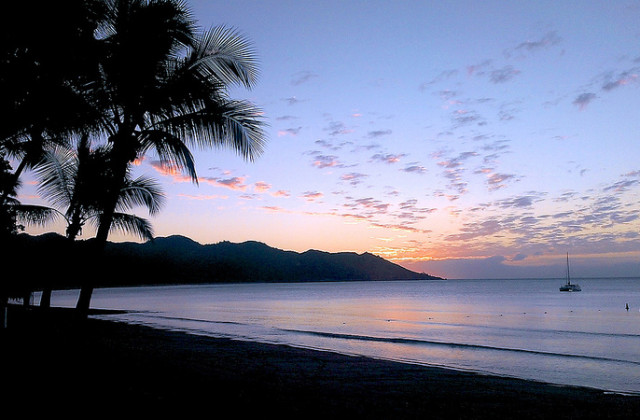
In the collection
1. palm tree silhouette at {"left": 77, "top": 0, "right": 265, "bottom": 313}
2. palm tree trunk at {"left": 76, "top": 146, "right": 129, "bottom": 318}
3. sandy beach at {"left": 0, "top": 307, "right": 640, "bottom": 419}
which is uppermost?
palm tree silhouette at {"left": 77, "top": 0, "right": 265, "bottom": 313}

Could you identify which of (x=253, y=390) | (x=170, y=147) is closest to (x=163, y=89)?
(x=170, y=147)

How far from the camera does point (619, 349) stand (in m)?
19.8

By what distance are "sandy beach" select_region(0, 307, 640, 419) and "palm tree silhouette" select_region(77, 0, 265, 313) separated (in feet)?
12.6

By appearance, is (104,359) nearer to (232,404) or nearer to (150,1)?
(232,404)

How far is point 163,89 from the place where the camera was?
10430mm

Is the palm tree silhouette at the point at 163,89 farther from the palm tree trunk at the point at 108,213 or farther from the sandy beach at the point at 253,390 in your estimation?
the sandy beach at the point at 253,390

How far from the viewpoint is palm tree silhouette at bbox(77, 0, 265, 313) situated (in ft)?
33.1

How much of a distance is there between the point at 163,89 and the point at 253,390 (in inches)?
266

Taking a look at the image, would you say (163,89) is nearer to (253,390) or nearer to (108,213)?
(108,213)

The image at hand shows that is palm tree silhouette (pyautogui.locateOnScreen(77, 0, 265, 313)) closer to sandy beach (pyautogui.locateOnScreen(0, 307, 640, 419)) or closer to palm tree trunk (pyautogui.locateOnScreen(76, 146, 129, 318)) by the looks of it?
palm tree trunk (pyautogui.locateOnScreen(76, 146, 129, 318))

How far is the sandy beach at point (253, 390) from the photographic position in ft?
15.8

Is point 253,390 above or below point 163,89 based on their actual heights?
below

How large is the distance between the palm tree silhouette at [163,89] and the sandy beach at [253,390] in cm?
384

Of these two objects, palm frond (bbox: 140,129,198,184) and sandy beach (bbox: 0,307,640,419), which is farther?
palm frond (bbox: 140,129,198,184)
